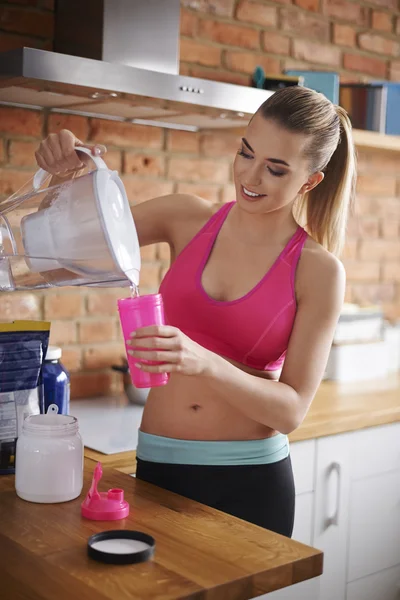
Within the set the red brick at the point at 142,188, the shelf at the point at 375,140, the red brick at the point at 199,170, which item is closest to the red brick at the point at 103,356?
the red brick at the point at 142,188

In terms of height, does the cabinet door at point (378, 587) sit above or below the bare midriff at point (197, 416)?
below

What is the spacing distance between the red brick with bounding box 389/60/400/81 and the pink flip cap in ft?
8.00

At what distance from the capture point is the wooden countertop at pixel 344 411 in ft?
6.33

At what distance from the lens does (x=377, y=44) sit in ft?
10.8

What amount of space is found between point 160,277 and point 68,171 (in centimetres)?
115

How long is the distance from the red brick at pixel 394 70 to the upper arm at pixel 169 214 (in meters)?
1.85

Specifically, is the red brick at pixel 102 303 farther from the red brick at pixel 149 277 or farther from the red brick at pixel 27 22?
the red brick at pixel 27 22

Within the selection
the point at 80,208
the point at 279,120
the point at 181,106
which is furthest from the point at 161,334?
the point at 181,106

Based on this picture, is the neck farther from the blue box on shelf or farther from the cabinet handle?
the blue box on shelf

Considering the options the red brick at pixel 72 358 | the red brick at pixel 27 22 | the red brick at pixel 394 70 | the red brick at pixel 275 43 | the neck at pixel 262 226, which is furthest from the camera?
the red brick at pixel 394 70

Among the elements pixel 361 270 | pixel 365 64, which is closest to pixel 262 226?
pixel 361 270

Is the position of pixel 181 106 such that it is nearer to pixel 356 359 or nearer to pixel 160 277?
pixel 160 277

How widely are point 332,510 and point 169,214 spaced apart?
105 cm

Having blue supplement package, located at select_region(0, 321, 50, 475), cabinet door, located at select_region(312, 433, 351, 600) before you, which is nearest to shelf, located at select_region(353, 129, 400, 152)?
cabinet door, located at select_region(312, 433, 351, 600)
